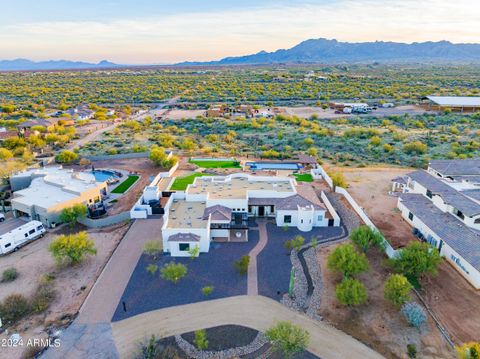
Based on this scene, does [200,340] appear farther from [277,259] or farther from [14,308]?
[14,308]

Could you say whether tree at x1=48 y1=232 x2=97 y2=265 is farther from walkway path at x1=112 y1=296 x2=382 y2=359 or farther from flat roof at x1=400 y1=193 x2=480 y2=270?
flat roof at x1=400 y1=193 x2=480 y2=270

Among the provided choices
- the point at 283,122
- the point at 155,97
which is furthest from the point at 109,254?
the point at 155,97

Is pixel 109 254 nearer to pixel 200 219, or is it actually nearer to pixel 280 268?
pixel 200 219

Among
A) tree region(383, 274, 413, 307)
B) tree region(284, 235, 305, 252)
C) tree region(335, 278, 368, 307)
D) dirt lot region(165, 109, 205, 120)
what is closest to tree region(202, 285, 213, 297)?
tree region(284, 235, 305, 252)

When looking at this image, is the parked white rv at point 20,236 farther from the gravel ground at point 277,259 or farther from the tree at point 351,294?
the tree at point 351,294

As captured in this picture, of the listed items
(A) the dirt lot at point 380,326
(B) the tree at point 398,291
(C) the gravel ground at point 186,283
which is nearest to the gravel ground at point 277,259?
(C) the gravel ground at point 186,283
